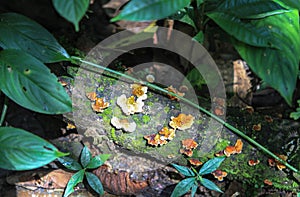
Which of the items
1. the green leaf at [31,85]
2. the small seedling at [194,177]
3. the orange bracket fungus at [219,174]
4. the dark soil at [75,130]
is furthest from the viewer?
the dark soil at [75,130]

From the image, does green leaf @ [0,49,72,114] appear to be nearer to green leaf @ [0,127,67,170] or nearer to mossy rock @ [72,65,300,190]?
green leaf @ [0,127,67,170]

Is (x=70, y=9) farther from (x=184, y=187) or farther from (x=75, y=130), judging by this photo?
(x=75, y=130)

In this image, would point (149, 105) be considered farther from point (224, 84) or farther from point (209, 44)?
point (209, 44)

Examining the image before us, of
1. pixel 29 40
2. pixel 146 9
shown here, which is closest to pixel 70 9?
pixel 146 9

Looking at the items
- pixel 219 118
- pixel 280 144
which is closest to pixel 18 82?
pixel 219 118

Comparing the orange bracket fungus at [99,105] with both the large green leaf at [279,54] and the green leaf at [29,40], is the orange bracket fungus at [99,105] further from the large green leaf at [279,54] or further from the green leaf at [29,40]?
the large green leaf at [279,54]

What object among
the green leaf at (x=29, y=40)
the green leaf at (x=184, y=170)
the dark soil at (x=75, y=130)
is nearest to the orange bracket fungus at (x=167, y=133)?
the green leaf at (x=184, y=170)
